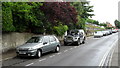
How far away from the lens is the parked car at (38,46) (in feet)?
38.2

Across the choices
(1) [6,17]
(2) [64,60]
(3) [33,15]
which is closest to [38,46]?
(2) [64,60]

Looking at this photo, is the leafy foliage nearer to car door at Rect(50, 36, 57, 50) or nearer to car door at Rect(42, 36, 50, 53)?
car door at Rect(42, 36, 50, 53)

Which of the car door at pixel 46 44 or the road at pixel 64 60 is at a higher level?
the car door at pixel 46 44

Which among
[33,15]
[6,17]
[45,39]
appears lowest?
[45,39]

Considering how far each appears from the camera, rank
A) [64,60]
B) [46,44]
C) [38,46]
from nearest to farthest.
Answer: [64,60]
[38,46]
[46,44]

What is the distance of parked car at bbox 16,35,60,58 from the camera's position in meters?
11.6

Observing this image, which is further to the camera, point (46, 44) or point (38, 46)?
point (46, 44)

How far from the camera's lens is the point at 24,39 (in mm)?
17562

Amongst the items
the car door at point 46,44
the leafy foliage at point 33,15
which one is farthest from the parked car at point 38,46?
the leafy foliage at point 33,15

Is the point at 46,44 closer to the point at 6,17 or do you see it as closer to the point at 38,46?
the point at 38,46

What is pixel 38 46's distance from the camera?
12.1 m

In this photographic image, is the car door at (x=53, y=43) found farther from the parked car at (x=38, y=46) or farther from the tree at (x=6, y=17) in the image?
the tree at (x=6, y=17)

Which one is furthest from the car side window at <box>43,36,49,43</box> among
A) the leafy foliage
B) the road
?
the leafy foliage

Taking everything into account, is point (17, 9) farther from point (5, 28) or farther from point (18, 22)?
point (5, 28)
